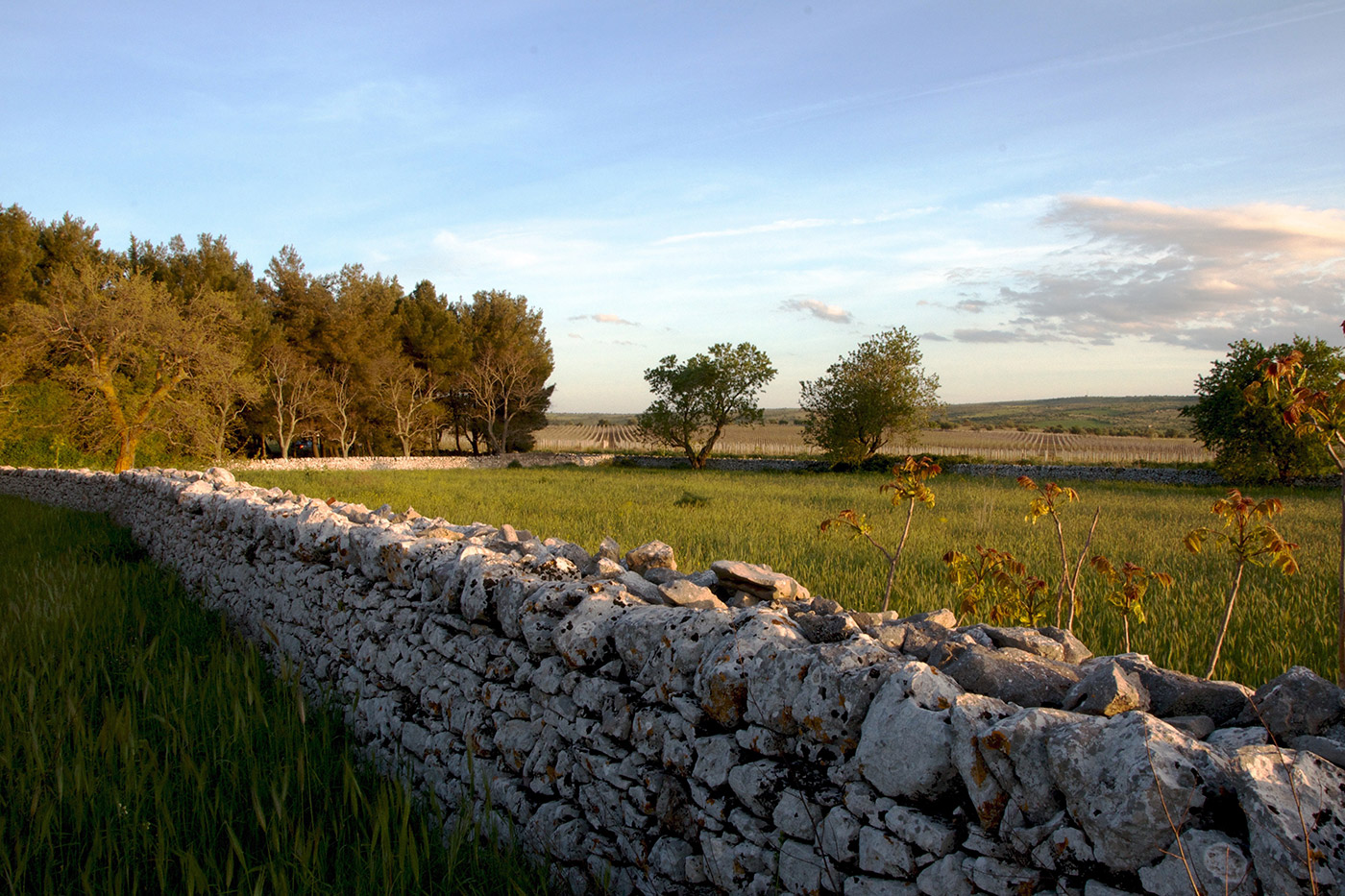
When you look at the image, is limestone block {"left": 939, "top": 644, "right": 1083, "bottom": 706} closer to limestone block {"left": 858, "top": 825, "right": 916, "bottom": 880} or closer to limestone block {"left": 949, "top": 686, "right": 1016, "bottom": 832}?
limestone block {"left": 949, "top": 686, "right": 1016, "bottom": 832}

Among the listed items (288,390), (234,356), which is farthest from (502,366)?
(234,356)

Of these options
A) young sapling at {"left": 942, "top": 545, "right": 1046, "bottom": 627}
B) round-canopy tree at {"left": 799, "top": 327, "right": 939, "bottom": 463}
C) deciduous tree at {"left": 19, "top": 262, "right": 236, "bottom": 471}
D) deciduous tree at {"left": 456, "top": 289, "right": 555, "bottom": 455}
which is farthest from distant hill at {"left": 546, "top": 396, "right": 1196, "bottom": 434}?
young sapling at {"left": 942, "top": 545, "right": 1046, "bottom": 627}

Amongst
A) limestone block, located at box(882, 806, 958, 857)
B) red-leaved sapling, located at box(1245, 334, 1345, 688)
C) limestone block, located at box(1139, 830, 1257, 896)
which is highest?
red-leaved sapling, located at box(1245, 334, 1345, 688)

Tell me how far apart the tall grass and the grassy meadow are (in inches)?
159

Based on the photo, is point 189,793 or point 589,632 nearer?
point 589,632

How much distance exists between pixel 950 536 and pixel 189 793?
10796mm

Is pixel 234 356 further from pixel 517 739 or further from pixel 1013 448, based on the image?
pixel 1013 448

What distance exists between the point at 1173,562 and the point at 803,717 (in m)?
9.69

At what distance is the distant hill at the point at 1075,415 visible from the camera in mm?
93438

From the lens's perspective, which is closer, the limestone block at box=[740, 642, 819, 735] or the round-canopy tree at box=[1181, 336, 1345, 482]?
the limestone block at box=[740, 642, 819, 735]

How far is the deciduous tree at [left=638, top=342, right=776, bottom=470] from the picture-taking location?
4028 centimetres

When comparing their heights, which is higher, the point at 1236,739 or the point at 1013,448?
the point at 1236,739

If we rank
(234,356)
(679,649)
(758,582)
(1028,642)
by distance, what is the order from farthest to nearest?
(234,356)
(758,582)
(1028,642)
(679,649)

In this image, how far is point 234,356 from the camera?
29.0 metres
